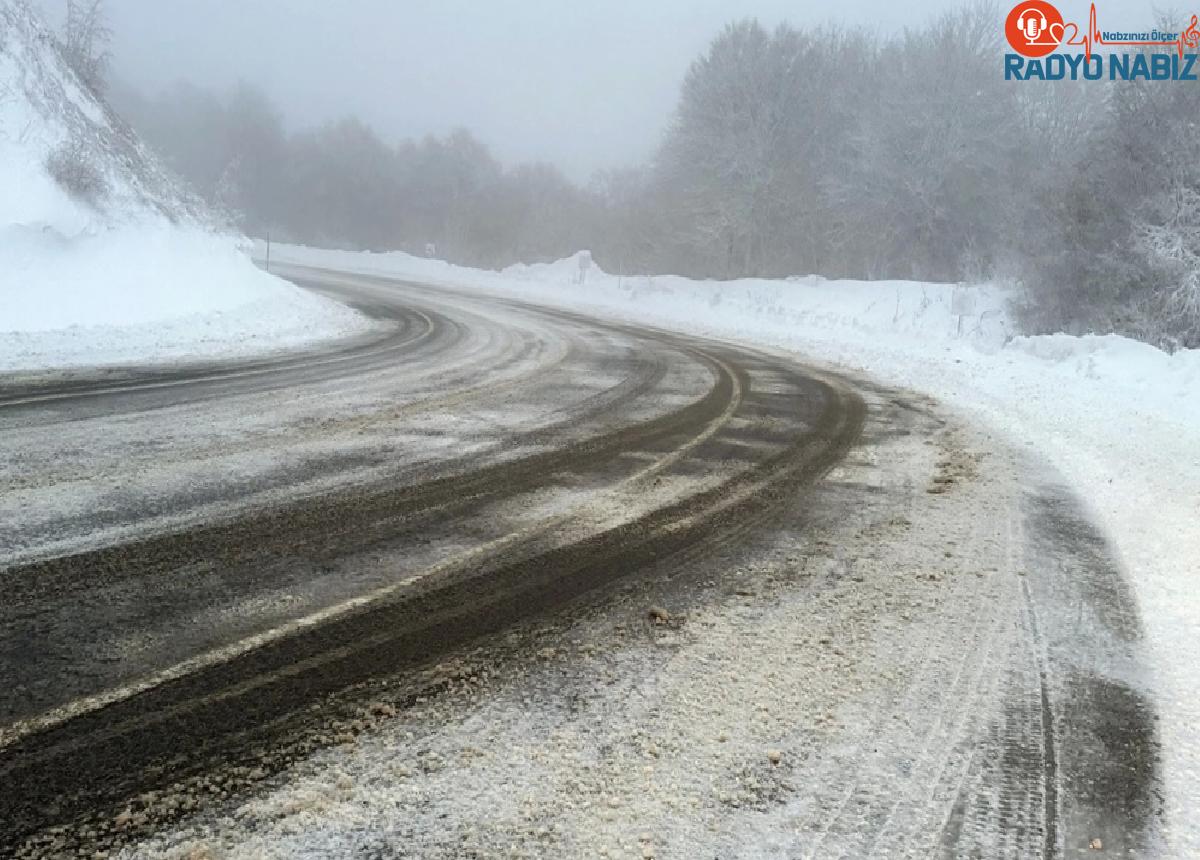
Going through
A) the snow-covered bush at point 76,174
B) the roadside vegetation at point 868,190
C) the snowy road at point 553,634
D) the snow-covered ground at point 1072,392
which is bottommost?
the snowy road at point 553,634

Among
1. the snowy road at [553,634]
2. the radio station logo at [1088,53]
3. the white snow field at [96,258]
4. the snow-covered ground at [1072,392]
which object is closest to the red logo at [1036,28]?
the radio station logo at [1088,53]

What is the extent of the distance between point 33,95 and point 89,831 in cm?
1967

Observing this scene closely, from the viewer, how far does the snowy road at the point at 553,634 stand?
81.5 inches

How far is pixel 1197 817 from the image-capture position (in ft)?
7.09

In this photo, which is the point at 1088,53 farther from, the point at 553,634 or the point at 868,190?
the point at 553,634

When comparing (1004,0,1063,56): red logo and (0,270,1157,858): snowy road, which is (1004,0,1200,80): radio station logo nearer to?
(1004,0,1063,56): red logo

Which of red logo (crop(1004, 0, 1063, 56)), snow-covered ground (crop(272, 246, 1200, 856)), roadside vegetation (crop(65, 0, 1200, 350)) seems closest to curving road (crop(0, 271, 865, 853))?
snow-covered ground (crop(272, 246, 1200, 856))

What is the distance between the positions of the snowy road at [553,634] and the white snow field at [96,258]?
5.61 metres

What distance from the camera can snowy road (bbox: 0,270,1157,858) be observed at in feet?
6.79

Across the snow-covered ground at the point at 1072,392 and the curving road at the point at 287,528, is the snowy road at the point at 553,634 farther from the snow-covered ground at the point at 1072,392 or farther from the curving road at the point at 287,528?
the snow-covered ground at the point at 1072,392

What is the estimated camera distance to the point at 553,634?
9.91ft

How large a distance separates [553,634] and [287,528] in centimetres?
180

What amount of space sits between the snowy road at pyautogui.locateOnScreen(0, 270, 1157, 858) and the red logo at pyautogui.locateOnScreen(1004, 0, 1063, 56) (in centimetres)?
2963

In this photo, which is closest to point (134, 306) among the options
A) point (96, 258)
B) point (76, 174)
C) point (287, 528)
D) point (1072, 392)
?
point (96, 258)
